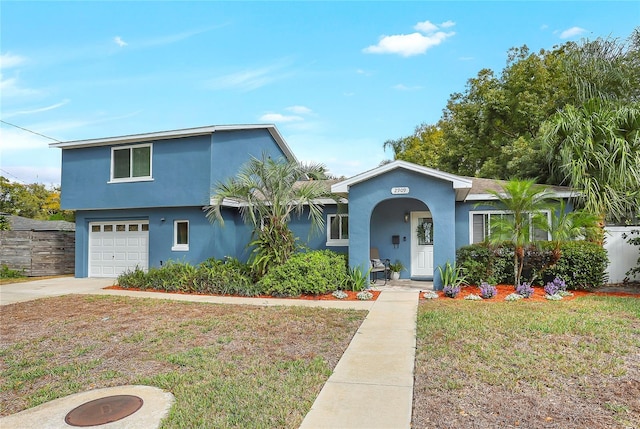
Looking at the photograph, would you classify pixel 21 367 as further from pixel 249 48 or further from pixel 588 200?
pixel 588 200

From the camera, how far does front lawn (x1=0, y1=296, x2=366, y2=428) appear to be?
4.21 meters

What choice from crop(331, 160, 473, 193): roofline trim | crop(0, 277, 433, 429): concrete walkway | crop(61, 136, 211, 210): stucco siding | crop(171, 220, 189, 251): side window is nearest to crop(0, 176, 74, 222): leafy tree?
crop(61, 136, 211, 210): stucco siding

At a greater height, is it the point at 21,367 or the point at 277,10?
the point at 277,10

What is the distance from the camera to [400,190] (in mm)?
11562

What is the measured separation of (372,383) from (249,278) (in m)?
7.54

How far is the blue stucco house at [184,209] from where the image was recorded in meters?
13.8

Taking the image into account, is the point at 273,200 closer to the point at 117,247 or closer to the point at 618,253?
the point at 117,247

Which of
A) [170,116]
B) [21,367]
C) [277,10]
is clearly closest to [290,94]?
[277,10]

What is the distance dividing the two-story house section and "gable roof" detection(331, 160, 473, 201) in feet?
16.3

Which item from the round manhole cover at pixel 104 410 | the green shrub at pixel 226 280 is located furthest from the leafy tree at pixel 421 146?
the round manhole cover at pixel 104 410

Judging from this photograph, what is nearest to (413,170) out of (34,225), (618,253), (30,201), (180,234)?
(618,253)

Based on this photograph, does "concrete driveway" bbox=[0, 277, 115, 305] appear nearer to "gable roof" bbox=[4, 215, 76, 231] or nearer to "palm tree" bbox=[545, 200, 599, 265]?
"gable roof" bbox=[4, 215, 76, 231]

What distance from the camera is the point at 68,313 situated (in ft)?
29.4

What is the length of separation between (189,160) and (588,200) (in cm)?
1255
